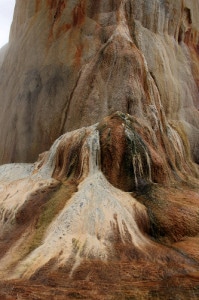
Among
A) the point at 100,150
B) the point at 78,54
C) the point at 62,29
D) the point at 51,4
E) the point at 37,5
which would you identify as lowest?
the point at 100,150

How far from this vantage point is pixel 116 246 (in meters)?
4.80

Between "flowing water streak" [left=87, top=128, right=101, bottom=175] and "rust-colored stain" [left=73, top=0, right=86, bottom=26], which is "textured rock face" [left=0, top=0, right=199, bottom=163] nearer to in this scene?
"rust-colored stain" [left=73, top=0, right=86, bottom=26]

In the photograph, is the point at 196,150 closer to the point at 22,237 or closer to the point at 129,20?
the point at 129,20

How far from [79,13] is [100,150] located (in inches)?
170

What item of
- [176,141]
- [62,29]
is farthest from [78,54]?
[176,141]

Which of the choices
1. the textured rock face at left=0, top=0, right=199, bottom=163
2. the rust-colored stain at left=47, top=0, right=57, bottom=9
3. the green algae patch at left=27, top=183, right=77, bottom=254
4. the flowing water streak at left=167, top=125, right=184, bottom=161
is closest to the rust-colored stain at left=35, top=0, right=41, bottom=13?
the textured rock face at left=0, top=0, right=199, bottom=163

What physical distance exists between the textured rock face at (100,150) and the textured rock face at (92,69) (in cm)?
3

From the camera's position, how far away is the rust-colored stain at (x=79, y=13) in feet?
31.9

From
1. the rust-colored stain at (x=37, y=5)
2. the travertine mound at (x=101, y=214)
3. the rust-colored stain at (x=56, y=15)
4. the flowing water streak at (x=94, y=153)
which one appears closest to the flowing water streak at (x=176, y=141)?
the travertine mound at (x=101, y=214)

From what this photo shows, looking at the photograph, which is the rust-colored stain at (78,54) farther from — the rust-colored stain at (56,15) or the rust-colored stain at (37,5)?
the rust-colored stain at (37,5)

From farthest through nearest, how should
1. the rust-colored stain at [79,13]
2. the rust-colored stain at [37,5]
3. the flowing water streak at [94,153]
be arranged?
1. the rust-colored stain at [37,5]
2. the rust-colored stain at [79,13]
3. the flowing water streak at [94,153]

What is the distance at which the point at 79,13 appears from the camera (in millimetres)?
9758

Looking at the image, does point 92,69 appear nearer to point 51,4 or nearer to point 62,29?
point 62,29

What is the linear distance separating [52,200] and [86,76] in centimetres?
359
